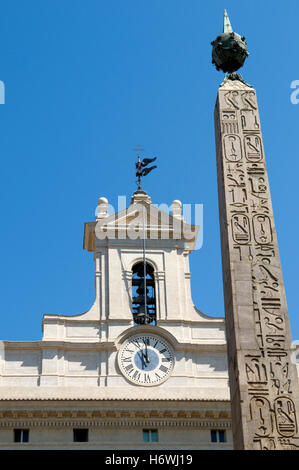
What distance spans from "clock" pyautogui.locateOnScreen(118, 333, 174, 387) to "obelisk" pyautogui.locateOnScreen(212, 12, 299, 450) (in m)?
15.1

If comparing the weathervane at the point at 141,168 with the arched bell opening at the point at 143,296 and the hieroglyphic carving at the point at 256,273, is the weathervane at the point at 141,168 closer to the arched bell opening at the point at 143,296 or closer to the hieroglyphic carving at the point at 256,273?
the arched bell opening at the point at 143,296

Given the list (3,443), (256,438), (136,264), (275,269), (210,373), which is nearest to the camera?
(256,438)

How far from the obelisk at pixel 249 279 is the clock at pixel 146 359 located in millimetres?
15129

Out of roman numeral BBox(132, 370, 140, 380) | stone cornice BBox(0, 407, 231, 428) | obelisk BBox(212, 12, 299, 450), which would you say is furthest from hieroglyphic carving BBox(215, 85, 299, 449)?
roman numeral BBox(132, 370, 140, 380)

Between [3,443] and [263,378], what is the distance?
16.5m

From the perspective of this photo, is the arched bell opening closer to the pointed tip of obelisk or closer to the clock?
the clock

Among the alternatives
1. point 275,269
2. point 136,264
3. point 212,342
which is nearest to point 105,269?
point 136,264

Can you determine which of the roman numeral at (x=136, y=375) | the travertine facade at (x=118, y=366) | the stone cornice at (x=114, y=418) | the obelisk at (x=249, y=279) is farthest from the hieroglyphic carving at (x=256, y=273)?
the roman numeral at (x=136, y=375)

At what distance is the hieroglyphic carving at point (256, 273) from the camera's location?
1546 centimetres

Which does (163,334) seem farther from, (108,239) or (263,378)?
(263,378)

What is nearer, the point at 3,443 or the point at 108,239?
the point at 3,443

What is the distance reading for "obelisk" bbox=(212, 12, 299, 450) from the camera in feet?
50.9

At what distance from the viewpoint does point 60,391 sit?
1255 inches
